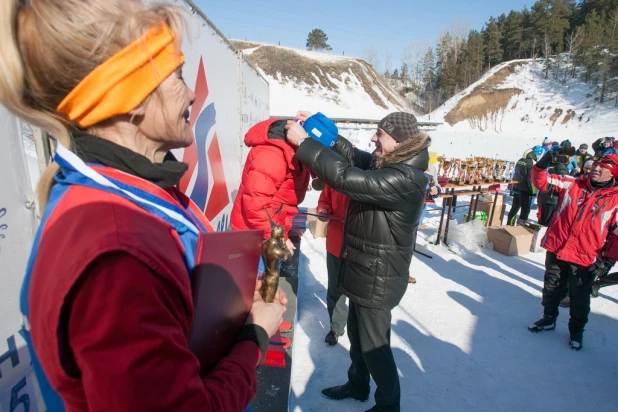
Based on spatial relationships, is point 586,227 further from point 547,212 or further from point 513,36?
point 513,36

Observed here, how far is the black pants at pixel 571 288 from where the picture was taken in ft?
10.8

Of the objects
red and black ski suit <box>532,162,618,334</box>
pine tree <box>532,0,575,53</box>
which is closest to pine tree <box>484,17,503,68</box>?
pine tree <box>532,0,575,53</box>

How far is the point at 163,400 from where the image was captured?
0.52 metres

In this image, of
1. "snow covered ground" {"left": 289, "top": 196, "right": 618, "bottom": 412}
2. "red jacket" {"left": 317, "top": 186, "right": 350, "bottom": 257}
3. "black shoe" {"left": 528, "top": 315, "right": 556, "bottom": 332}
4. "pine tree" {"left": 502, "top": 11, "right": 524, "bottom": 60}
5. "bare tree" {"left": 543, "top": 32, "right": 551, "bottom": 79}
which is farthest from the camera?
"pine tree" {"left": 502, "top": 11, "right": 524, "bottom": 60}

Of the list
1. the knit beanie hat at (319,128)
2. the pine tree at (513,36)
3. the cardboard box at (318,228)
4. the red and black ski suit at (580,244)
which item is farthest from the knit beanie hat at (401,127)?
the pine tree at (513,36)

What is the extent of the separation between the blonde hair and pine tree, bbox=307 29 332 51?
71.2 meters

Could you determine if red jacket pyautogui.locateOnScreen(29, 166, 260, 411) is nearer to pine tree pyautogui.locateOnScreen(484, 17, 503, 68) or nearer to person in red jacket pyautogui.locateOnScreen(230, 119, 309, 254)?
person in red jacket pyautogui.locateOnScreen(230, 119, 309, 254)

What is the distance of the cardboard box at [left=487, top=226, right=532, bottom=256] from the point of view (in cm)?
579

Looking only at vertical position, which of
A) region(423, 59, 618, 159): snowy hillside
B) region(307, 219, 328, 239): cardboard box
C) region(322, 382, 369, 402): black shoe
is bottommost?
region(322, 382, 369, 402): black shoe

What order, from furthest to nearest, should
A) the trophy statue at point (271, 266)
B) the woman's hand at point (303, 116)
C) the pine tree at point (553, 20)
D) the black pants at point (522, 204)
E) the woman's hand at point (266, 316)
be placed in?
the pine tree at point (553, 20) < the black pants at point (522, 204) < the woman's hand at point (303, 116) < the trophy statue at point (271, 266) < the woman's hand at point (266, 316)

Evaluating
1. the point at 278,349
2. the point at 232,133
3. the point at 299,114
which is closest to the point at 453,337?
the point at 278,349

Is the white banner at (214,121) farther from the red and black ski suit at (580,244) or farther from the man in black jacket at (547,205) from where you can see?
the man in black jacket at (547,205)

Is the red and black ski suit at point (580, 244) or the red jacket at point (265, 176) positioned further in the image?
the red and black ski suit at point (580, 244)

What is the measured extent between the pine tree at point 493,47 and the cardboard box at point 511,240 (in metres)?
59.3
